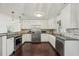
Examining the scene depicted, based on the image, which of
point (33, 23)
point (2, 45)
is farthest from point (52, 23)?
point (2, 45)

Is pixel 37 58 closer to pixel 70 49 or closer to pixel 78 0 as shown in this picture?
pixel 78 0

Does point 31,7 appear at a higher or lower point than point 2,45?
higher

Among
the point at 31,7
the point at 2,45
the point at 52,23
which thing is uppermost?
the point at 31,7

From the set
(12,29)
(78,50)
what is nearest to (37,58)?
(78,50)

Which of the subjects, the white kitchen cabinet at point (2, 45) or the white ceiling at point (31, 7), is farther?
the white ceiling at point (31, 7)

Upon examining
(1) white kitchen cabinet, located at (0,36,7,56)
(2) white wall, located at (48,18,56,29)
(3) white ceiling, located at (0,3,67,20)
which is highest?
(3) white ceiling, located at (0,3,67,20)

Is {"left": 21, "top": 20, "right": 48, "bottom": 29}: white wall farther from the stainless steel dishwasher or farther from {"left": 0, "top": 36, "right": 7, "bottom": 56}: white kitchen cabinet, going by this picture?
{"left": 0, "top": 36, "right": 7, "bottom": 56}: white kitchen cabinet

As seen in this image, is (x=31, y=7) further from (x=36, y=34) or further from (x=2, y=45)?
(x=36, y=34)

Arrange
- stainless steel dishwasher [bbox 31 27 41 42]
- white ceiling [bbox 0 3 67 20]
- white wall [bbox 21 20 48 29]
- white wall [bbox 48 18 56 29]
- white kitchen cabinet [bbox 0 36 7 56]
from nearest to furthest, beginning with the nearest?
white kitchen cabinet [bbox 0 36 7 56]
white ceiling [bbox 0 3 67 20]
white wall [bbox 48 18 56 29]
white wall [bbox 21 20 48 29]
stainless steel dishwasher [bbox 31 27 41 42]

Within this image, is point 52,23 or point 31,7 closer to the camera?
point 31,7

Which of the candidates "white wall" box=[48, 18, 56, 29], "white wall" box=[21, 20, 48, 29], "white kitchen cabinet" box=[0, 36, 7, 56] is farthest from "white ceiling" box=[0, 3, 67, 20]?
"white wall" box=[21, 20, 48, 29]

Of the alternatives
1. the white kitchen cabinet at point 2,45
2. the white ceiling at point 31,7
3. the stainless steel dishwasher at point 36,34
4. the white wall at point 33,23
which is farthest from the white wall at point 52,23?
the white kitchen cabinet at point 2,45

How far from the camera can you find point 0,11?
4.16 meters

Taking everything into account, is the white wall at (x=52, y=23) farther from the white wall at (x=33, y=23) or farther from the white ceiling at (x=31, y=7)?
the white ceiling at (x=31, y=7)
